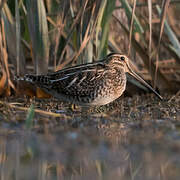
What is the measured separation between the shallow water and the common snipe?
220 mm

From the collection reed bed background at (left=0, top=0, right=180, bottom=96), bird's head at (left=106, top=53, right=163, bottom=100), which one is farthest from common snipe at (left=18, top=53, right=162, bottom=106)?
reed bed background at (left=0, top=0, right=180, bottom=96)

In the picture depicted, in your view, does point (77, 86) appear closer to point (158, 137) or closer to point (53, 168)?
point (158, 137)

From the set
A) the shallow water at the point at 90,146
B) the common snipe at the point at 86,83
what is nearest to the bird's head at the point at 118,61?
the common snipe at the point at 86,83

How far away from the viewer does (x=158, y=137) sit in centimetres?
402

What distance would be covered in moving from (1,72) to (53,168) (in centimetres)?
301

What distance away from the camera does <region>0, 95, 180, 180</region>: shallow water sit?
325 cm

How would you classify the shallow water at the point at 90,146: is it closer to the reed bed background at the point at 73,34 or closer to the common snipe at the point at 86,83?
the common snipe at the point at 86,83

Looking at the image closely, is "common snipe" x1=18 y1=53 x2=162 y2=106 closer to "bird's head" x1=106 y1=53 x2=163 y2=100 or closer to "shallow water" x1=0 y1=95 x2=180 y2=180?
"bird's head" x1=106 y1=53 x2=163 y2=100

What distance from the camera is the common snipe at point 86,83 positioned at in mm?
5398

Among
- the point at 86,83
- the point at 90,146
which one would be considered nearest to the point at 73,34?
the point at 86,83

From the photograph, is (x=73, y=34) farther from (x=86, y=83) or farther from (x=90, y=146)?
(x=90, y=146)

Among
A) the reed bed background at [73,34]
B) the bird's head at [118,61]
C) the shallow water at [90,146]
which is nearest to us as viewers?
the shallow water at [90,146]

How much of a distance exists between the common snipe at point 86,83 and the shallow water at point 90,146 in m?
0.22

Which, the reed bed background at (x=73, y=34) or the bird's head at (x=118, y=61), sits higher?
the reed bed background at (x=73, y=34)
